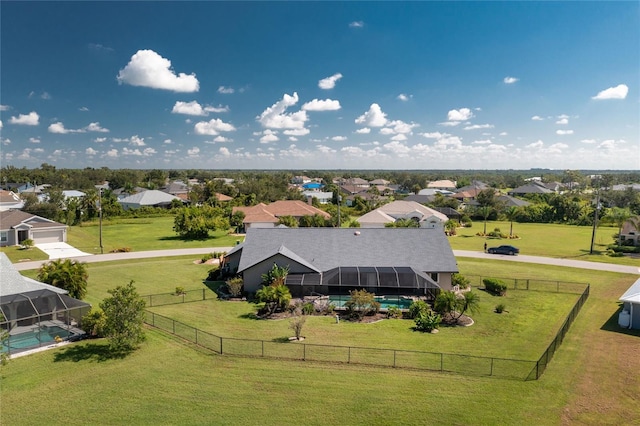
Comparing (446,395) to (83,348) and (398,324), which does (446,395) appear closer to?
(398,324)

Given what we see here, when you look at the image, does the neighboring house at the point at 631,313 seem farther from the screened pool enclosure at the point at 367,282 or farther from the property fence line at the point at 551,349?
the screened pool enclosure at the point at 367,282

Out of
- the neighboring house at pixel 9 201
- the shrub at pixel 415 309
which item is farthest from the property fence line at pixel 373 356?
the neighboring house at pixel 9 201

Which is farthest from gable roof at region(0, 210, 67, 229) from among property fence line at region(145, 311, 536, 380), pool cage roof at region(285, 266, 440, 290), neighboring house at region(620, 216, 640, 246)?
neighboring house at region(620, 216, 640, 246)

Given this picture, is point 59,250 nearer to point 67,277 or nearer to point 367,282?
point 67,277

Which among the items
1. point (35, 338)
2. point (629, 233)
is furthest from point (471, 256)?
point (35, 338)

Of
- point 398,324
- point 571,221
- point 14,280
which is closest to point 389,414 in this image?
point 398,324

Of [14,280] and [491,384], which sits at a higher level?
[14,280]

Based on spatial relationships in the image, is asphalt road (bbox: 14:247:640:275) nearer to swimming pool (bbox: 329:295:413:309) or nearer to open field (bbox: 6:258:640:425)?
swimming pool (bbox: 329:295:413:309)
